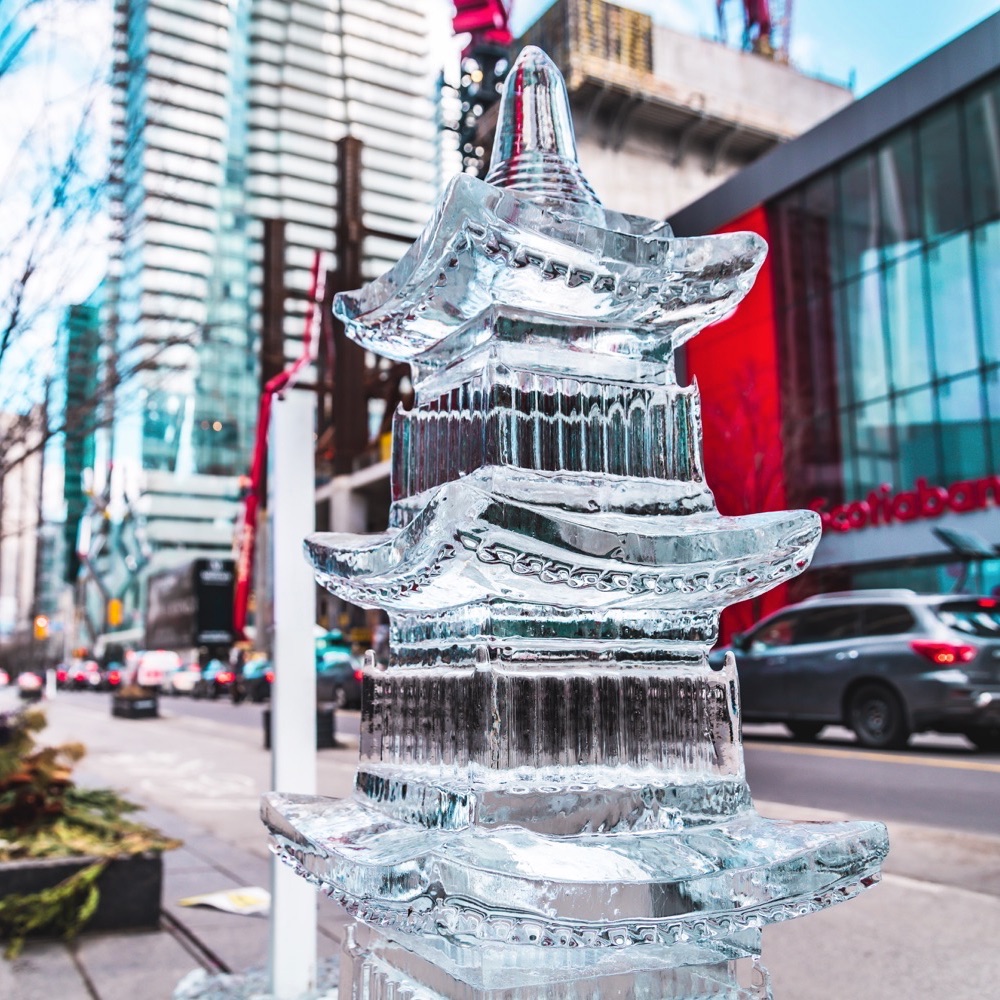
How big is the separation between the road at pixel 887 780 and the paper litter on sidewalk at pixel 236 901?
14.5 feet

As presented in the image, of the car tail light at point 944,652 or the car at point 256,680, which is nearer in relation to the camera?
the car tail light at point 944,652

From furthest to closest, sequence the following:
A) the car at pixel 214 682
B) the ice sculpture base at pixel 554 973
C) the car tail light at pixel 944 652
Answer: the car at pixel 214 682, the car tail light at pixel 944 652, the ice sculpture base at pixel 554 973

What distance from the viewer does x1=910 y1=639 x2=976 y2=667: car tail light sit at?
10320 mm

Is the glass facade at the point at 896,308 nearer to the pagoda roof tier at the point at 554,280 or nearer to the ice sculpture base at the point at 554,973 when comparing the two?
the pagoda roof tier at the point at 554,280

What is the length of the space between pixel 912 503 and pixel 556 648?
20.8 metres

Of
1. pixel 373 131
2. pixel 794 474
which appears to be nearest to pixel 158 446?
pixel 794 474

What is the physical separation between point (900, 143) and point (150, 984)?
2276 centimetres

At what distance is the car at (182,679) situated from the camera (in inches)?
1524

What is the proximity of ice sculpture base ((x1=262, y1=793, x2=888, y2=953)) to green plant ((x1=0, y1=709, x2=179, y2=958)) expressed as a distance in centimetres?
325

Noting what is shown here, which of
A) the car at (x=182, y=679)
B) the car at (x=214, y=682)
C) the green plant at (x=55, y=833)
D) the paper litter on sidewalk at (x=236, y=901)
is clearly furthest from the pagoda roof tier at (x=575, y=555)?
the car at (x=182, y=679)

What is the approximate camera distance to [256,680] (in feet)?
95.8

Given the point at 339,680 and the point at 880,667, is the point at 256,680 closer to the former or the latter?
the point at 339,680

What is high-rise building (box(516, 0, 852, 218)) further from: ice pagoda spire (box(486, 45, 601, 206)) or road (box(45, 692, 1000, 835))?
ice pagoda spire (box(486, 45, 601, 206))

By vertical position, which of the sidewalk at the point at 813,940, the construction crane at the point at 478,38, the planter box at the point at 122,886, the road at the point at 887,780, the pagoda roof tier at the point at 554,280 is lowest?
the road at the point at 887,780
